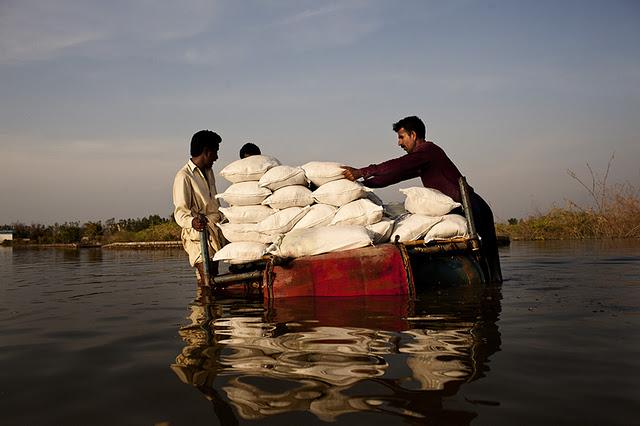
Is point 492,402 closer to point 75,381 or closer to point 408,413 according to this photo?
point 408,413

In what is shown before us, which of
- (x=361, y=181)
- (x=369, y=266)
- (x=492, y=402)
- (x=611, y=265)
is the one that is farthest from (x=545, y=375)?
(x=611, y=265)

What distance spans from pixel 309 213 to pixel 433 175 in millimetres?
1333

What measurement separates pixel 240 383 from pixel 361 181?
319 cm

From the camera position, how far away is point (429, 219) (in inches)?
181

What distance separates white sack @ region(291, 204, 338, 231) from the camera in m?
4.77

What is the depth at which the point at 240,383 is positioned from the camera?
6.84 ft

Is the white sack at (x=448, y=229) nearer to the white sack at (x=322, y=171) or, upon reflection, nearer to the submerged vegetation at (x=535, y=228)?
the white sack at (x=322, y=171)

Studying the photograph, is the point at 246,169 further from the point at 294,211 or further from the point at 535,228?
the point at 535,228

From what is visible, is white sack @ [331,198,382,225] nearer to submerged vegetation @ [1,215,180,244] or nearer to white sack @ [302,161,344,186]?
white sack @ [302,161,344,186]

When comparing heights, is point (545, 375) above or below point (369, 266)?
below

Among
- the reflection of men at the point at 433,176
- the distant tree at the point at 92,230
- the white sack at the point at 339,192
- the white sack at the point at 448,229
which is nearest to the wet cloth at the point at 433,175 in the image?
the reflection of men at the point at 433,176

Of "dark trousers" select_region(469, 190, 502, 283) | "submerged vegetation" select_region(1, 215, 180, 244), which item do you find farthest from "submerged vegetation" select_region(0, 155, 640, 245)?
"dark trousers" select_region(469, 190, 502, 283)

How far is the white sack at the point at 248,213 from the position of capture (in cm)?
494

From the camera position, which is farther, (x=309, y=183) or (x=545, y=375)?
(x=309, y=183)
